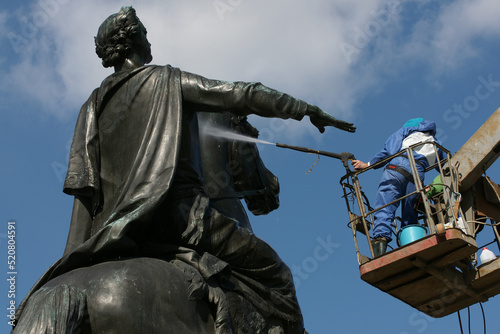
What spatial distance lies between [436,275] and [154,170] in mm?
5226

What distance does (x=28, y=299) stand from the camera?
716 centimetres

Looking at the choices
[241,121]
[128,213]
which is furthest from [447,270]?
[128,213]

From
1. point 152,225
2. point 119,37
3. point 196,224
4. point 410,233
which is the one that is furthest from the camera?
point 410,233

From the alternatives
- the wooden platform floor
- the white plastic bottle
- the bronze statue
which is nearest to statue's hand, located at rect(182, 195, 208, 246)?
the bronze statue

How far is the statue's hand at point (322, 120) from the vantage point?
806cm

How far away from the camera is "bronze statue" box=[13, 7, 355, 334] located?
6.98 metres

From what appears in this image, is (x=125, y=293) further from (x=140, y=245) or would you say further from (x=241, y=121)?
(x=241, y=121)

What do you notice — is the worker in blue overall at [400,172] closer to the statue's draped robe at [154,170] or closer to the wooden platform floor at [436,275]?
the wooden platform floor at [436,275]

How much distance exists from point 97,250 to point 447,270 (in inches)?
234

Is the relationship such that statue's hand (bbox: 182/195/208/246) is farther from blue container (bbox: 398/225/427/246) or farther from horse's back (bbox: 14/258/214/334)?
blue container (bbox: 398/225/427/246)

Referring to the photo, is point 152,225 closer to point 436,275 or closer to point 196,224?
point 196,224

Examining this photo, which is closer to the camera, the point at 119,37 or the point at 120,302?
the point at 120,302

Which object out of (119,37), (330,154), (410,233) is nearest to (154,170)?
(119,37)

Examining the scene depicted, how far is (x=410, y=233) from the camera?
457 inches
